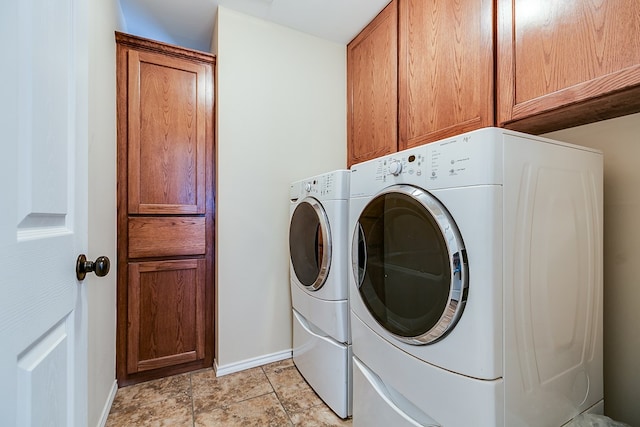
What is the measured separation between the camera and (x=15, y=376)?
15.8 inches

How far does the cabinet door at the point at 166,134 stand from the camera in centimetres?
166

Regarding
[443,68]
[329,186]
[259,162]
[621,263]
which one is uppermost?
[443,68]

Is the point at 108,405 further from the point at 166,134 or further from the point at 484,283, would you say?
the point at 484,283

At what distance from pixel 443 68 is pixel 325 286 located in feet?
4.14

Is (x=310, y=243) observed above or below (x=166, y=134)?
below

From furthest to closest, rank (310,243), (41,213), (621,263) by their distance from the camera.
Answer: (310,243) → (621,263) → (41,213)

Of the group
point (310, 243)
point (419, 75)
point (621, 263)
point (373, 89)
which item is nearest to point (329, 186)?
point (310, 243)

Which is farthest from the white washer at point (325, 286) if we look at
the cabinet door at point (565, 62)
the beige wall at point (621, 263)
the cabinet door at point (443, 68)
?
the beige wall at point (621, 263)

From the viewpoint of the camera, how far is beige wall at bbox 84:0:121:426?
116cm

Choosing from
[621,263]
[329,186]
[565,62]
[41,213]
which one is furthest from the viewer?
[329,186]

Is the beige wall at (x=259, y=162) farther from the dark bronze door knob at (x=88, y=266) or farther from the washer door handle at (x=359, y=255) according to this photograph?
the dark bronze door knob at (x=88, y=266)

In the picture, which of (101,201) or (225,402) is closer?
(101,201)

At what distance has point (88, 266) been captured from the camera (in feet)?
2.18

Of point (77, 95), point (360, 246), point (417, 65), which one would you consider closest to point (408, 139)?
point (417, 65)
